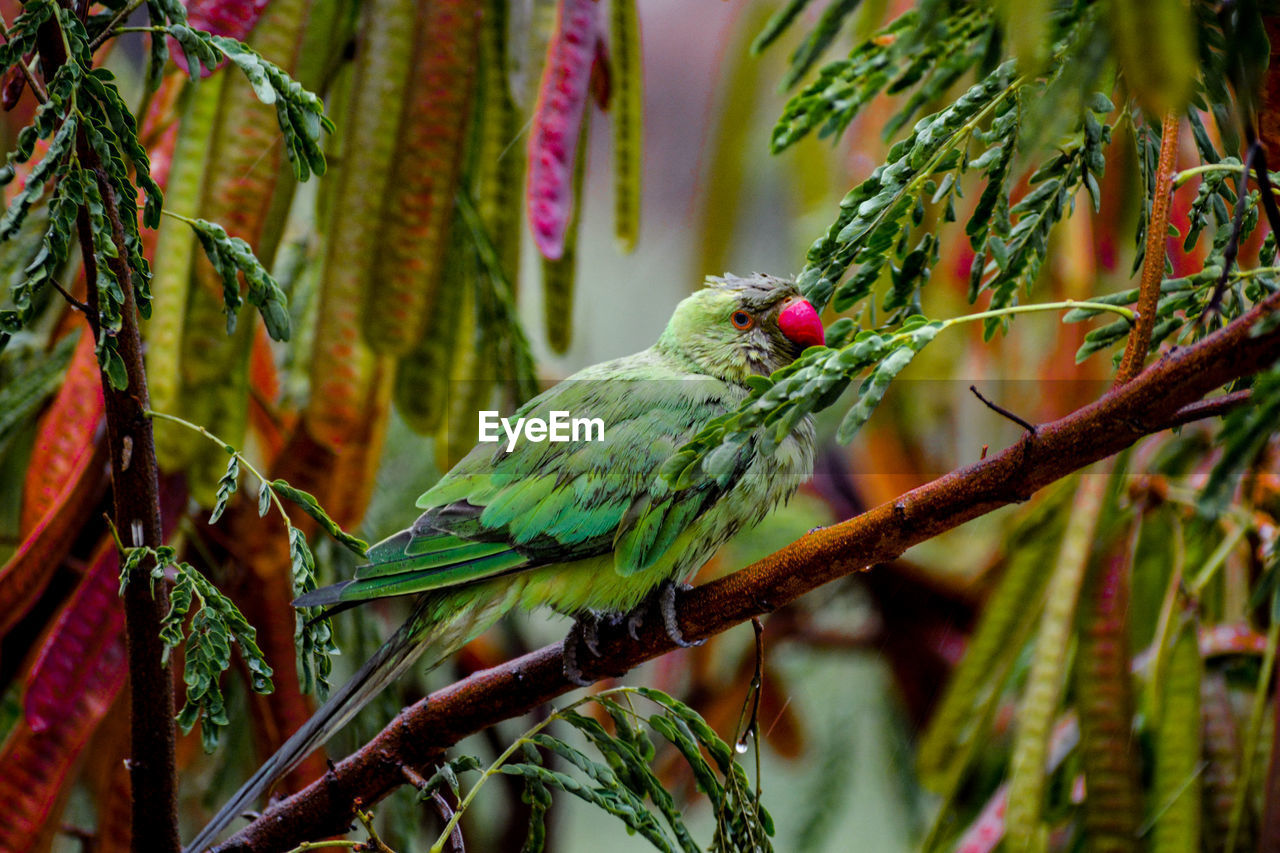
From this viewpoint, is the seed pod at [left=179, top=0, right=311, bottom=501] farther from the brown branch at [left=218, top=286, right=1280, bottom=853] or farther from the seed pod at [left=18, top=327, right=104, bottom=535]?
the brown branch at [left=218, top=286, right=1280, bottom=853]

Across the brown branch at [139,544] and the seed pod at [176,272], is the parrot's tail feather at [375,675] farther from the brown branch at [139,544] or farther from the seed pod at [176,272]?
the seed pod at [176,272]

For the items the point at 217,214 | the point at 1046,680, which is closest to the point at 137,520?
the point at 217,214

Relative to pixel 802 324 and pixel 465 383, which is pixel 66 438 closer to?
pixel 465 383

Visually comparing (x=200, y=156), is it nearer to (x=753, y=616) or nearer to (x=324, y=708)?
(x=324, y=708)

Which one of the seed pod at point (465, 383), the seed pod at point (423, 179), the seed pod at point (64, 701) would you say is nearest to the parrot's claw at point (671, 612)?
the seed pod at point (465, 383)

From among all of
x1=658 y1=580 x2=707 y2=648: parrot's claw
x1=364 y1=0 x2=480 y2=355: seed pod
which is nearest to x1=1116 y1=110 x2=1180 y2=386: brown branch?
x1=658 y1=580 x2=707 y2=648: parrot's claw

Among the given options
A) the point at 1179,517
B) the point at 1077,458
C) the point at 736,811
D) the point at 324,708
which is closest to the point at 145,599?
the point at 324,708

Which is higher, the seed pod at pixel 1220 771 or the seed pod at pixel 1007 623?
the seed pod at pixel 1007 623
